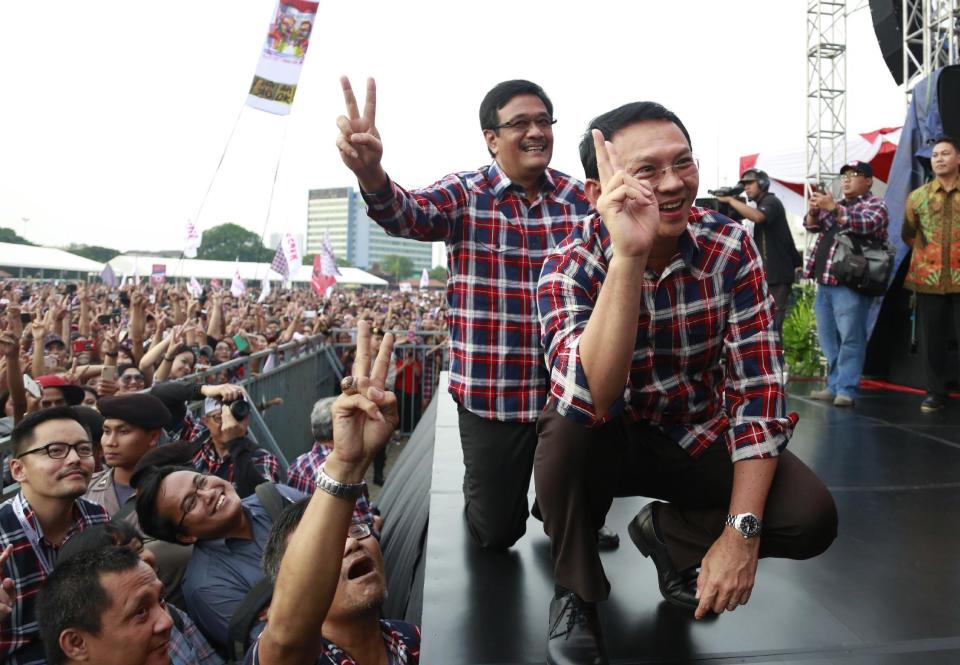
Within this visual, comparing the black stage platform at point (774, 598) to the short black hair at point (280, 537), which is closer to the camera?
the black stage platform at point (774, 598)

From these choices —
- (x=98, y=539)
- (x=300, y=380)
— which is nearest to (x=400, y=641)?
(x=98, y=539)

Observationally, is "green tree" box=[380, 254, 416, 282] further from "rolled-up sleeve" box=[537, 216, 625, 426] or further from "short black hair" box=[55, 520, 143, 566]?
"rolled-up sleeve" box=[537, 216, 625, 426]

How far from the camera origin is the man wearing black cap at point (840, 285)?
452 cm

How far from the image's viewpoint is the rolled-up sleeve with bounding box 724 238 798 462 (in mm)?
1556

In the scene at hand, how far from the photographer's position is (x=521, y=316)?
248 cm

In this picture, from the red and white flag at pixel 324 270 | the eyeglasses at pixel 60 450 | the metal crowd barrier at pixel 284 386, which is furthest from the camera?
the red and white flag at pixel 324 270

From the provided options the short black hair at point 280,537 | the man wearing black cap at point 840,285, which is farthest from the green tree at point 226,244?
the short black hair at point 280,537

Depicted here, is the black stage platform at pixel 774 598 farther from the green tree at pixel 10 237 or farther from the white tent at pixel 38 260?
the green tree at pixel 10 237

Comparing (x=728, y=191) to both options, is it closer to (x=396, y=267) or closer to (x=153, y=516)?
(x=153, y=516)

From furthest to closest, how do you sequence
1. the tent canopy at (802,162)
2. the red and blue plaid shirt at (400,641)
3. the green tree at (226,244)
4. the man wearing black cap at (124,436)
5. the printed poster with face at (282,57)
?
the green tree at (226,244) → the tent canopy at (802,162) → the printed poster with face at (282,57) → the man wearing black cap at (124,436) → the red and blue plaid shirt at (400,641)

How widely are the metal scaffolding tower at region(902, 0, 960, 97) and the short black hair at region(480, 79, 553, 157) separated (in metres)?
6.02

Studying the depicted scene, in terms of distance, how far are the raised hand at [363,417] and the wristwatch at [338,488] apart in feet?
0.17

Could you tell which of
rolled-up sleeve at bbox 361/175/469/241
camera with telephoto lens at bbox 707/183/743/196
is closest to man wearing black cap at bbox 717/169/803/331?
camera with telephoto lens at bbox 707/183/743/196

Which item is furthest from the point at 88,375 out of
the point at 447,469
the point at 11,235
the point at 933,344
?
the point at 11,235
